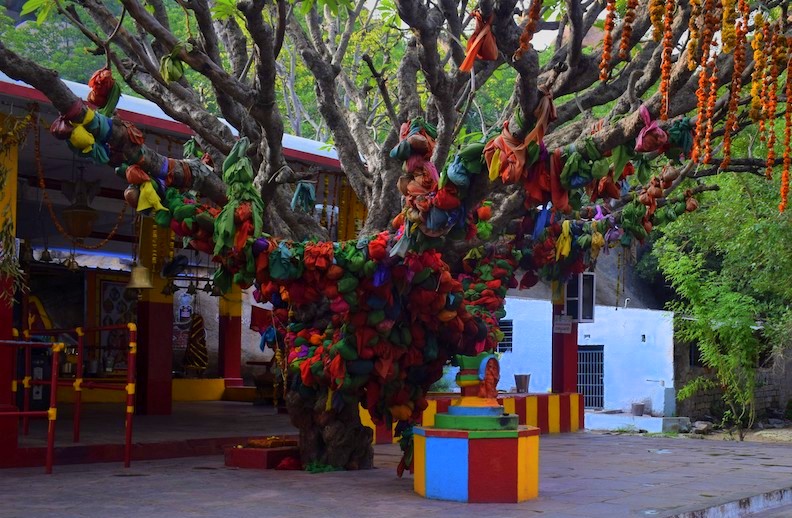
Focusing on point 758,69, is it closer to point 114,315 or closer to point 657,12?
point 657,12

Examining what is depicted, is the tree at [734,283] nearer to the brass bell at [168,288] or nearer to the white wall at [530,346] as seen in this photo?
the white wall at [530,346]

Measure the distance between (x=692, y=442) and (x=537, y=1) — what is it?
1075 cm

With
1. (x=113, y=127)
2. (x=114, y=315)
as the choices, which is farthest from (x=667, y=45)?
(x=114, y=315)

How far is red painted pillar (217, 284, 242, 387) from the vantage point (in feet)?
67.1

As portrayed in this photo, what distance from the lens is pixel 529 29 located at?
575 cm

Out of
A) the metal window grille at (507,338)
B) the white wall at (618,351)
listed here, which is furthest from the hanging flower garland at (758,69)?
the metal window grille at (507,338)

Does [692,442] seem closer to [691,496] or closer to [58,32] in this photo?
[691,496]

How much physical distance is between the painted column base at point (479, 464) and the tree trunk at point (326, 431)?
1.54m

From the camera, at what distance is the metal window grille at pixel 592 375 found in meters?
25.4

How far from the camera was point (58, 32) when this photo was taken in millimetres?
31719

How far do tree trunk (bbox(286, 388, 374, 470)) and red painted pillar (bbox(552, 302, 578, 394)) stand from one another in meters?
7.88

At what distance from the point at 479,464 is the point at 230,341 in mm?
14102

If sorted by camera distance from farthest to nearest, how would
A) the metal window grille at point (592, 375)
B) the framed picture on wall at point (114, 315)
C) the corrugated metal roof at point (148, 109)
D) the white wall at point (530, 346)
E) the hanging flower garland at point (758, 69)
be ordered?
1. the white wall at point (530, 346)
2. the metal window grille at point (592, 375)
3. the framed picture on wall at point (114, 315)
4. the corrugated metal roof at point (148, 109)
5. the hanging flower garland at point (758, 69)

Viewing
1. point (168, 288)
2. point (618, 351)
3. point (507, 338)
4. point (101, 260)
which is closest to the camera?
point (168, 288)
